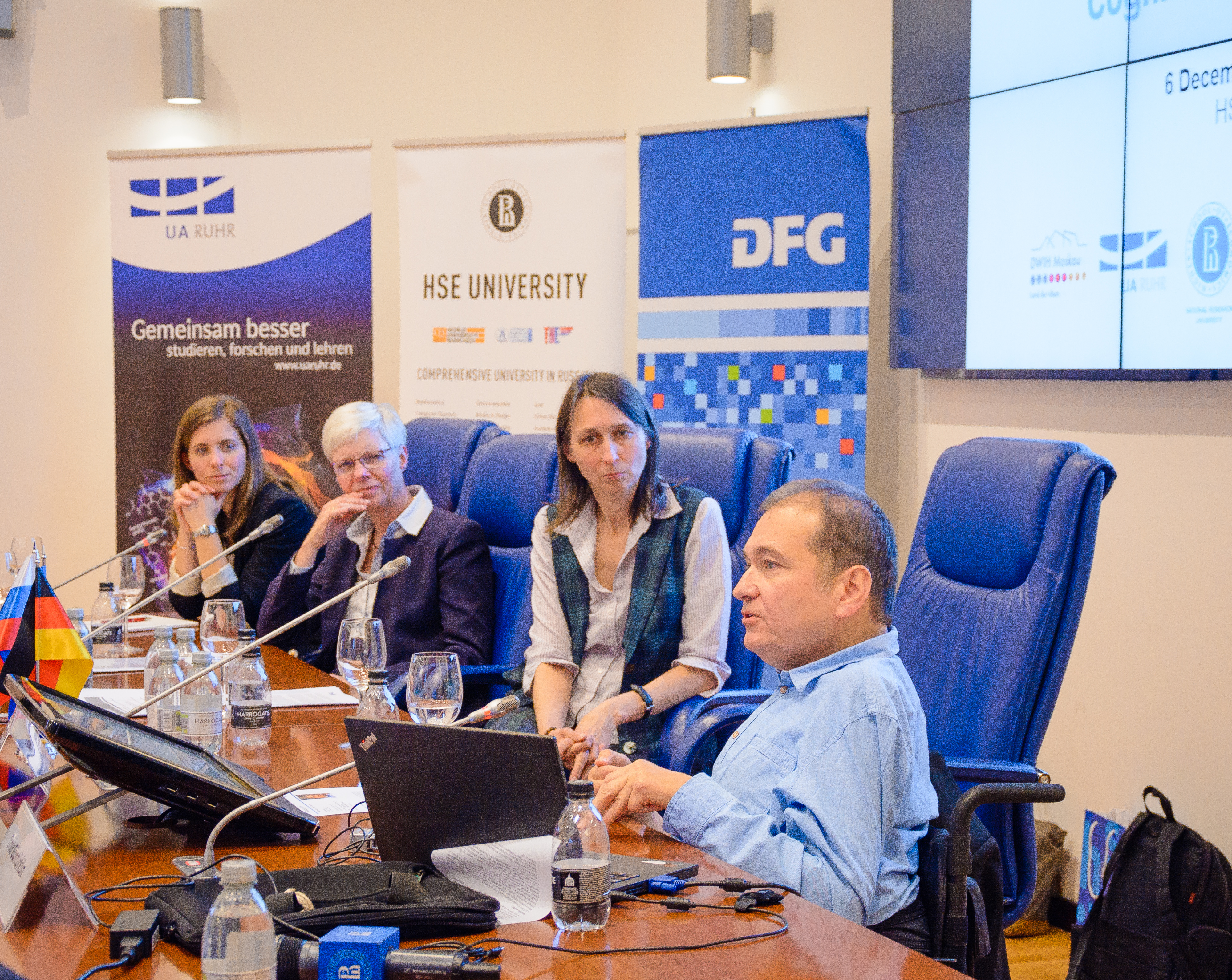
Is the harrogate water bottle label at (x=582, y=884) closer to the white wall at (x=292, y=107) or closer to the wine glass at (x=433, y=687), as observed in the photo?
the wine glass at (x=433, y=687)

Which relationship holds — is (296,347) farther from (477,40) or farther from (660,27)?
(660,27)

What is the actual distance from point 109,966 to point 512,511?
83.4 inches

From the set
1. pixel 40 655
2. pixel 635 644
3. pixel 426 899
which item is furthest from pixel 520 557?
pixel 426 899

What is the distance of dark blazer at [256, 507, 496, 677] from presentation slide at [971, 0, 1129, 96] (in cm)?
190

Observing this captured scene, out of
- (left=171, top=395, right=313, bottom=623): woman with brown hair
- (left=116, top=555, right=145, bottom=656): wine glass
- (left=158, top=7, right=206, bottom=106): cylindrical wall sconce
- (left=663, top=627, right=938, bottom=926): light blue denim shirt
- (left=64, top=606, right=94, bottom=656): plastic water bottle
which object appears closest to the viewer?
(left=663, top=627, right=938, bottom=926): light blue denim shirt

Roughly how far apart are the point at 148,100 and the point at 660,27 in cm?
210

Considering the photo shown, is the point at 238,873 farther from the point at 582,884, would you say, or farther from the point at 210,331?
the point at 210,331

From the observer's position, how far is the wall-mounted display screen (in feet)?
9.36

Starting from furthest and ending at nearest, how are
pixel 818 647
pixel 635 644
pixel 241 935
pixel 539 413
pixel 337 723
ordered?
pixel 539 413
pixel 635 644
pixel 337 723
pixel 818 647
pixel 241 935

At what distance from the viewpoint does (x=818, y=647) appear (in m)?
1.53

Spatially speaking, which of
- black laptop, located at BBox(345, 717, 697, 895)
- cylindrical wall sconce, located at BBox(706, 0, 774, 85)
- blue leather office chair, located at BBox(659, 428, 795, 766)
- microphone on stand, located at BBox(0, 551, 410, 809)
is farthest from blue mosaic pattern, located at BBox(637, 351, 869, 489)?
black laptop, located at BBox(345, 717, 697, 895)

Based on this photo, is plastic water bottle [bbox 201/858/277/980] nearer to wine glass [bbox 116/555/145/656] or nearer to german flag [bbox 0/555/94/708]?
german flag [bbox 0/555/94/708]

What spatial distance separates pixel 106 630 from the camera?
279 cm

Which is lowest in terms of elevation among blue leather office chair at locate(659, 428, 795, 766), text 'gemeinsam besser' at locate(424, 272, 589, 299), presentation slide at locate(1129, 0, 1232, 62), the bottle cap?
the bottle cap
